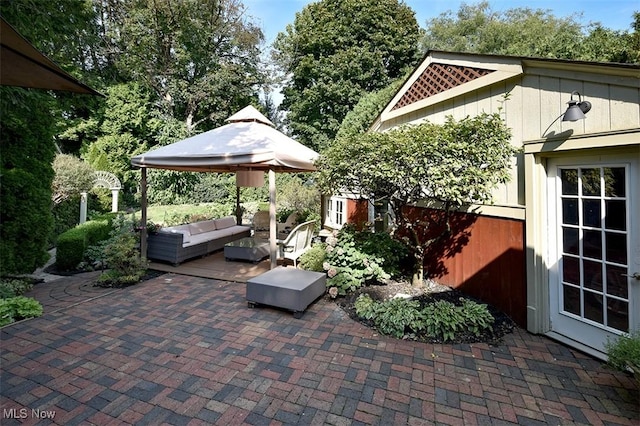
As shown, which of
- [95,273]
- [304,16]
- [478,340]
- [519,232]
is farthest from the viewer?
[304,16]

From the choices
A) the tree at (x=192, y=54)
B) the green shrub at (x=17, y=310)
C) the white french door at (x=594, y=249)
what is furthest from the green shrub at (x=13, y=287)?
the tree at (x=192, y=54)

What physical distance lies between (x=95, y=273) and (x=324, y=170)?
527 cm

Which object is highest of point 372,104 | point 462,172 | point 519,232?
point 372,104

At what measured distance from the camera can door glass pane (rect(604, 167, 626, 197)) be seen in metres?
3.06

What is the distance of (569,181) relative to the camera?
351 cm

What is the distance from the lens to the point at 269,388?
273 cm

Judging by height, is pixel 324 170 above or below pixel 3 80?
below

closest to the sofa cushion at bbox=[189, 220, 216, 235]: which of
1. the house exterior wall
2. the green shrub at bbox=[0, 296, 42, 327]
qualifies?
the green shrub at bbox=[0, 296, 42, 327]

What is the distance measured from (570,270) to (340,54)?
18.0 metres

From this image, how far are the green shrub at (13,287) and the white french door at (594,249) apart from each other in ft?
25.0

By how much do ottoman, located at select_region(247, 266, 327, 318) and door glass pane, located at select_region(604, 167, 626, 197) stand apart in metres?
3.55

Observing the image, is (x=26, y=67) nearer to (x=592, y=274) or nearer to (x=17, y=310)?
(x=17, y=310)

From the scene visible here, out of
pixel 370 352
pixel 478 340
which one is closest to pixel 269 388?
pixel 370 352

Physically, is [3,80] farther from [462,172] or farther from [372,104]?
[372,104]
